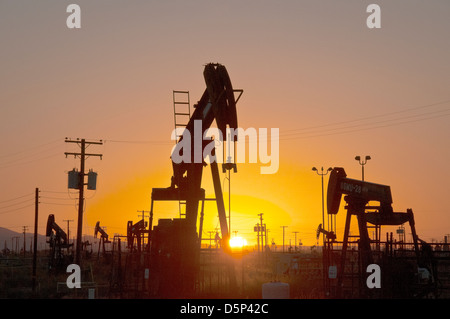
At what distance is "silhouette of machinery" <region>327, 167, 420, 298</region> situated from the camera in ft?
64.3

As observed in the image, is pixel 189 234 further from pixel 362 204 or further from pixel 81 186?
pixel 81 186

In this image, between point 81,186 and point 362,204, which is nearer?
point 362,204

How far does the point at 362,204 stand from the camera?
19.8 meters

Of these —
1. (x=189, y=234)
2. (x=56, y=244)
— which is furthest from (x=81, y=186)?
(x=189, y=234)

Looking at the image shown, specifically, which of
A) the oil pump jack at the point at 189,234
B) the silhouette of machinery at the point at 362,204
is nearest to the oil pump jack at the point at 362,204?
the silhouette of machinery at the point at 362,204

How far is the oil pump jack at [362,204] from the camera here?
64.3 ft

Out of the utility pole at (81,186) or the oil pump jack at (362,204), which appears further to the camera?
the utility pole at (81,186)

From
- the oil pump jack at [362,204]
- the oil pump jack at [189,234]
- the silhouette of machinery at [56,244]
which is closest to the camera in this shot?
the oil pump jack at [189,234]

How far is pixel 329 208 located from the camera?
20.5m

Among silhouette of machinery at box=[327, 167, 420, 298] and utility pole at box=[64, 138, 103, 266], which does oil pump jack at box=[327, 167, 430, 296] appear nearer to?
silhouette of machinery at box=[327, 167, 420, 298]

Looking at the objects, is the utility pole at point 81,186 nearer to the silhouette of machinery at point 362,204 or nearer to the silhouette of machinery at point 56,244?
the silhouette of machinery at point 56,244

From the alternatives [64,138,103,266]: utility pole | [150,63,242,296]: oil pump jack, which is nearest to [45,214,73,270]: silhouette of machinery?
[64,138,103,266]: utility pole
